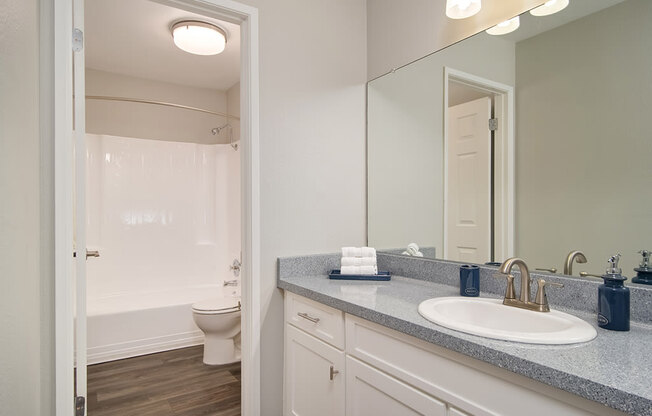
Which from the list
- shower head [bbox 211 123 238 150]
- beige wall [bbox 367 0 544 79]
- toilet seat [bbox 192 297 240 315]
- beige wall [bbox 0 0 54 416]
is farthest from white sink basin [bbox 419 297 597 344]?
shower head [bbox 211 123 238 150]

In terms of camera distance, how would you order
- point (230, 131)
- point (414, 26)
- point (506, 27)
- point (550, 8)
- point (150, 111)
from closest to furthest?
point (550, 8) < point (506, 27) < point (414, 26) < point (150, 111) < point (230, 131)

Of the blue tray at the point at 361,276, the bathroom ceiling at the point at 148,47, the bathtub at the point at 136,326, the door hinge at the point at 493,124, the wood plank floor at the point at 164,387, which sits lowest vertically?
the wood plank floor at the point at 164,387

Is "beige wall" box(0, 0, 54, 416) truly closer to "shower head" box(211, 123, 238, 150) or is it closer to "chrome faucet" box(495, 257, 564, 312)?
"chrome faucet" box(495, 257, 564, 312)

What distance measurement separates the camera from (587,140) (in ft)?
4.08

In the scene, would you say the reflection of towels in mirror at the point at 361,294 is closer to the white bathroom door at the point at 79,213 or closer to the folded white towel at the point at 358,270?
the folded white towel at the point at 358,270

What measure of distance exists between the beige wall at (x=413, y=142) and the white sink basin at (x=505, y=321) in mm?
473

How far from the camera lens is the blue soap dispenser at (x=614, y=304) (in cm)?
98

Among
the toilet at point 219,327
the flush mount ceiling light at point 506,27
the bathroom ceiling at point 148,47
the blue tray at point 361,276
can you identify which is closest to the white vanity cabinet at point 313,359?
the blue tray at point 361,276

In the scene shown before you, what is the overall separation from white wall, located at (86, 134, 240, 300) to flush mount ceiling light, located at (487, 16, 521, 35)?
2.83m

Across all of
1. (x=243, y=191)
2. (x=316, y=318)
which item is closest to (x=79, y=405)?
(x=316, y=318)

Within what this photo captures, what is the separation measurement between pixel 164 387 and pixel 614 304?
2.54 m

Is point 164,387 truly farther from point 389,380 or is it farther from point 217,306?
point 389,380

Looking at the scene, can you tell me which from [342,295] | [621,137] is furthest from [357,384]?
[621,137]

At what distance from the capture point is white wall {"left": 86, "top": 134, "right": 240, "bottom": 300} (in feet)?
11.3
